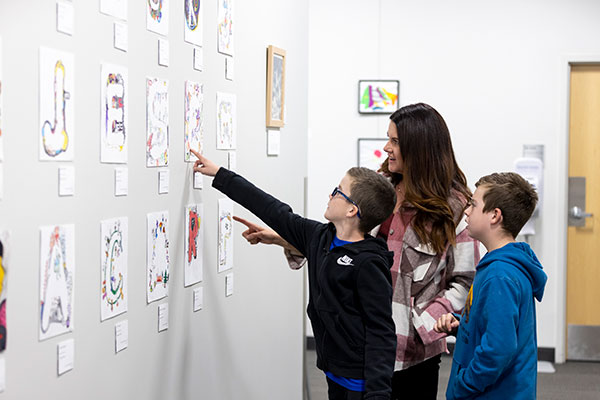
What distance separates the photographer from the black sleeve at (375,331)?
2076 millimetres

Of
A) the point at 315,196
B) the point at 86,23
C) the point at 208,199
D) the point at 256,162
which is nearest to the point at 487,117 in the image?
Answer: the point at 315,196

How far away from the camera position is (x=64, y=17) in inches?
67.1

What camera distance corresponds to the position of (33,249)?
1.62m

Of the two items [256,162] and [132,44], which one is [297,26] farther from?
[132,44]

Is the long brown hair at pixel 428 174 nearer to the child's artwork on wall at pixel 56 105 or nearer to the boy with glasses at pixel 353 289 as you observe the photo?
the boy with glasses at pixel 353 289

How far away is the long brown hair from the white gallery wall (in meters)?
3.31

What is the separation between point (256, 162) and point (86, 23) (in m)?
1.40

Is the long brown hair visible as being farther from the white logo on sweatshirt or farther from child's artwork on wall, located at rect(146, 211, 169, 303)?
child's artwork on wall, located at rect(146, 211, 169, 303)

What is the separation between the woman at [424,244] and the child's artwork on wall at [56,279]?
1038 mm

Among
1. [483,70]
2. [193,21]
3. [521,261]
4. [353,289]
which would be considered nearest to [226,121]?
[193,21]

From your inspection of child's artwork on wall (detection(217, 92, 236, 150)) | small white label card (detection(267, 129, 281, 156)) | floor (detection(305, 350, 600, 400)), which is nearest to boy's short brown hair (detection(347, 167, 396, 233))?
child's artwork on wall (detection(217, 92, 236, 150))

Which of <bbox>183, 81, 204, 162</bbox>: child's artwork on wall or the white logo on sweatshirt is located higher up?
<bbox>183, 81, 204, 162</bbox>: child's artwork on wall

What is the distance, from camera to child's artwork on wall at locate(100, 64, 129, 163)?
1893 millimetres

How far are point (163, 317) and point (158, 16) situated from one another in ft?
2.89
